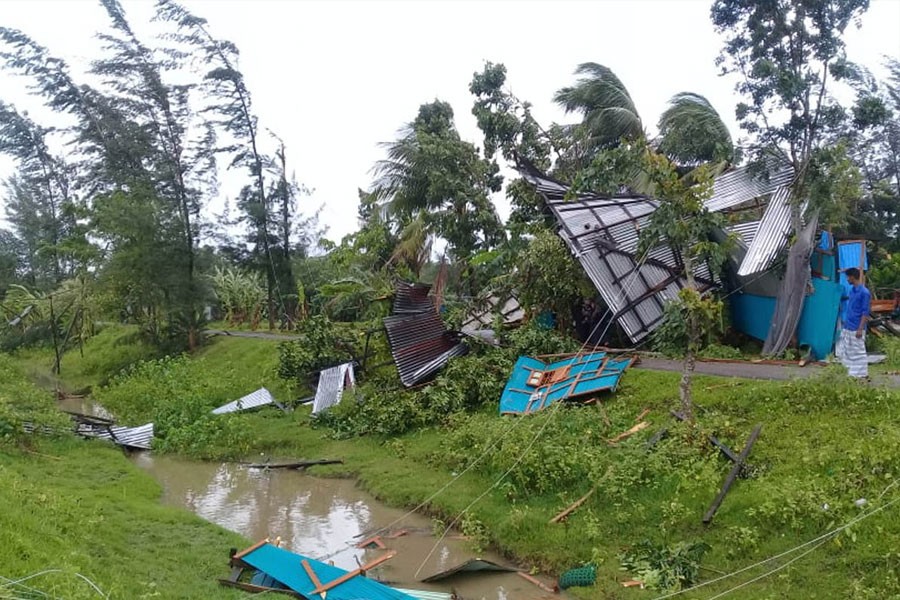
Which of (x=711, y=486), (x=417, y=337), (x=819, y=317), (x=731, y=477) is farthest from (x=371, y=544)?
(x=819, y=317)

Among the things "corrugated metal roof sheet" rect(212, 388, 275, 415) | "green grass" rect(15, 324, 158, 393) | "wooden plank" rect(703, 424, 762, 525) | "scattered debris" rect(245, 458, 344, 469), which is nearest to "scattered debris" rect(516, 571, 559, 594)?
"wooden plank" rect(703, 424, 762, 525)

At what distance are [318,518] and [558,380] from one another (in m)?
4.52

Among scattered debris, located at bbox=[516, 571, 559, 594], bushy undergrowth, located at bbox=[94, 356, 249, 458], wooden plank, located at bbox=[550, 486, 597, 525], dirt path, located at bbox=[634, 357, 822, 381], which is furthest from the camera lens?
bushy undergrowth, located at bbox=[94, 356, 249, 458]

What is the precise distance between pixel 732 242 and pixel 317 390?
9726 millimetres

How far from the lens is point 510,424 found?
10297 millimetres

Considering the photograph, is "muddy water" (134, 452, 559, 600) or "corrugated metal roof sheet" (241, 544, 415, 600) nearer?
"corrugated metal roof sheet" (241, 544, 415, 600)

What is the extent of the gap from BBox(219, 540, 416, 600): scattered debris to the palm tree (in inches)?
495

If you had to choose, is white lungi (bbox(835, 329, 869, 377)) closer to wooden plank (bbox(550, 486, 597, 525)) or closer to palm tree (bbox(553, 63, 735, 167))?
wooden plank (bbox(550, 486, 597, 525))

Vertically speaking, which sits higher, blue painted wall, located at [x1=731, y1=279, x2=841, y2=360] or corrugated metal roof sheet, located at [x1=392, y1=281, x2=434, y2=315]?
corrugated metal roof sheet, located at [x1=392, y1=281, x2=434, y2=315]

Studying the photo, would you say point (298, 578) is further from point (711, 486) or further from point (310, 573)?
point (711, 486)

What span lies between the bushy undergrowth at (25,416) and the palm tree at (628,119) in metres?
13.5

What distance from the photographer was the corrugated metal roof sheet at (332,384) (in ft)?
47.5

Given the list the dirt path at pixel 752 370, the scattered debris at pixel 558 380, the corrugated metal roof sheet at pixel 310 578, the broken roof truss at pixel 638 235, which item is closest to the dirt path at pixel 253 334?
the broken roof truss at pixel 638 235

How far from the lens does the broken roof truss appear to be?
12.9 meters
